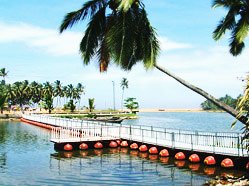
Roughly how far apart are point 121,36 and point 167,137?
51.4ft

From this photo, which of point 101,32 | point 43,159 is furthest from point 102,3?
point 43,159

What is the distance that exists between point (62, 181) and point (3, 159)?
1061 centimetres

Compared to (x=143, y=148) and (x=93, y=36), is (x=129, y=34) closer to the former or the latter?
(x=93, y=36)

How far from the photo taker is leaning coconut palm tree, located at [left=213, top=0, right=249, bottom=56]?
22.1 metres

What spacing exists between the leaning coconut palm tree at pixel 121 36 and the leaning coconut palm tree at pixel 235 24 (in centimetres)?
509

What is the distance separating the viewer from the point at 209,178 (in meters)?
22.1

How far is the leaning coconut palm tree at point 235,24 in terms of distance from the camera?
22062 millimetres

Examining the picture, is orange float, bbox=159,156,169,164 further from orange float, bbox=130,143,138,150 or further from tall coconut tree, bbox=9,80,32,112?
tall coconut tree, bbox=9,80,32,112

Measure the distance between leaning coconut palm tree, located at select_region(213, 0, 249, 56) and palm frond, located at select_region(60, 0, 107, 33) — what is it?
24.9 ft

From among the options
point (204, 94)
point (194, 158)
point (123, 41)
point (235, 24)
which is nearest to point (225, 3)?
point (235, 24)

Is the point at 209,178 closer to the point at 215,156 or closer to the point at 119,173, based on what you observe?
the point at 215,156

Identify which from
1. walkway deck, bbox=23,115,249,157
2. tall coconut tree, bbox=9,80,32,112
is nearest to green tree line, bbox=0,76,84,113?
tall coconut tree, bbox=9,80,32,112

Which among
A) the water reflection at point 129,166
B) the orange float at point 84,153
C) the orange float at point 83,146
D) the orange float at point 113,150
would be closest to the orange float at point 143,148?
the water reflection at point 129,166

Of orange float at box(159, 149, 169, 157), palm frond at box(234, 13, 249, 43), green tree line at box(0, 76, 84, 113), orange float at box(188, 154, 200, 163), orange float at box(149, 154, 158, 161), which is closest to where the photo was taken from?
palm frond at box(234, 13, 249, 43)
